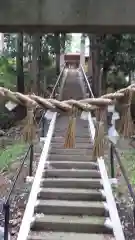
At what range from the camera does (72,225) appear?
4516mm

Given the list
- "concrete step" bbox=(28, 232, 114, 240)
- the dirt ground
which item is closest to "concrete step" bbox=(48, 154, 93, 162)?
the dirt ground

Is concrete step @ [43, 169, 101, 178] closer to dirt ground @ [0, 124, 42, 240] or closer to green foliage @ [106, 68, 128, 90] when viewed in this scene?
dirt ground @ [0, 124, 42, 240]

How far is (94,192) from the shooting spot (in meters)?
5.09

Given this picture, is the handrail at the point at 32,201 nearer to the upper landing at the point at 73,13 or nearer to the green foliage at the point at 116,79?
the upper landing at the point at 73,13

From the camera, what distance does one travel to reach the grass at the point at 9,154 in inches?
290

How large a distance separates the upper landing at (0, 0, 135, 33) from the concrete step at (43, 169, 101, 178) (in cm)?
427

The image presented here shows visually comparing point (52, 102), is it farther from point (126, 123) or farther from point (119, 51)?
point (119, 51)

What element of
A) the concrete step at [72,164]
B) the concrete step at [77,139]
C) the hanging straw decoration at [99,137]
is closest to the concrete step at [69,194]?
the concrete step at [72,164]

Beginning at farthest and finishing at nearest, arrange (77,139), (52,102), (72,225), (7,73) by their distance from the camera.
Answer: (7,73) < (77,139) < (72,225) < (52,102)

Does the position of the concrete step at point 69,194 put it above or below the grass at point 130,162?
above

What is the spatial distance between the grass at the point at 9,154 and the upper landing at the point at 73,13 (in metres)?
5.86

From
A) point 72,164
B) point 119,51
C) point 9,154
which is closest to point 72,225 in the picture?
point 72,164

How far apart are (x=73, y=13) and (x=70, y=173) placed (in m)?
4.37

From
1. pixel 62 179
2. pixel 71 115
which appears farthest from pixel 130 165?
pixel 71 115
